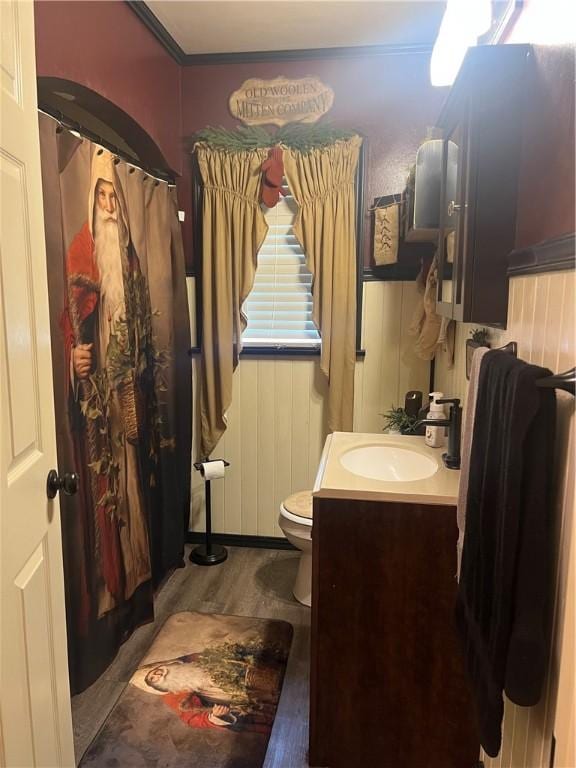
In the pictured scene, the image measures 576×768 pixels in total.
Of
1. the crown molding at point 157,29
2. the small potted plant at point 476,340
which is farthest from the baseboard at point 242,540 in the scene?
the crown molding at point 157,29

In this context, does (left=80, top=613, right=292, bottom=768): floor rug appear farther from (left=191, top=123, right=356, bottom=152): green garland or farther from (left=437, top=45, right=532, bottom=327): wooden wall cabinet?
(left=191, top=123, right=356, bottom=152): green garland

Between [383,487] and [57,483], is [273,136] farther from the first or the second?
[57,483]

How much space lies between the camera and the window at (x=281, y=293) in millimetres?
2869

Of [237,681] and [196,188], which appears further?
[196,188]

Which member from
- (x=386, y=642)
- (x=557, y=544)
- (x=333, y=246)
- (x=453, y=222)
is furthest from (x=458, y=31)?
(x=386, y=642)

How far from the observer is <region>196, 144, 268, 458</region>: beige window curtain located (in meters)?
2.78

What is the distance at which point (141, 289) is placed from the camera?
2.37 m

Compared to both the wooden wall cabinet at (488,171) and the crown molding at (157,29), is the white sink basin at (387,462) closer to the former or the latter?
the wooden wall cabinet at (488,171)

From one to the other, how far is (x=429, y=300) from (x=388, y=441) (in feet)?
2.29

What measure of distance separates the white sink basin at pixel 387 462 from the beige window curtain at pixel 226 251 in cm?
110

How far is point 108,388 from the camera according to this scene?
2.06 metres

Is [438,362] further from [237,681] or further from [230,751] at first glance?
[230,751]

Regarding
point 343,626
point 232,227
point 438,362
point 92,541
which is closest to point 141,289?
point 232,227

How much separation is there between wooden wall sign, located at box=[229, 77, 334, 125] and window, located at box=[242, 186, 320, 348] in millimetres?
398
